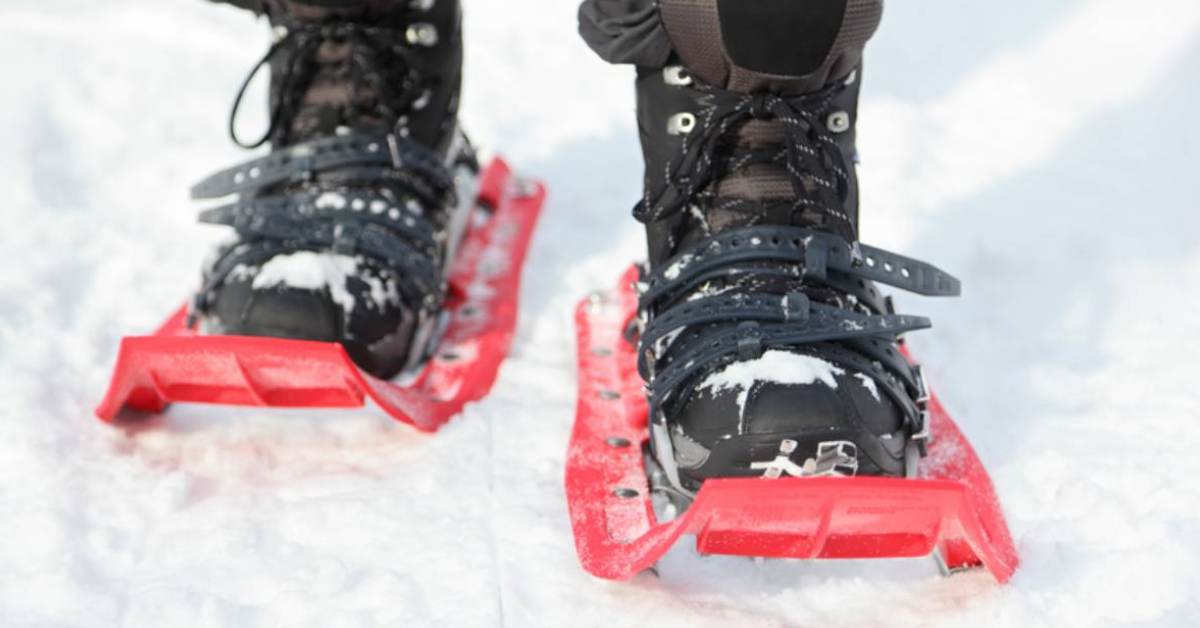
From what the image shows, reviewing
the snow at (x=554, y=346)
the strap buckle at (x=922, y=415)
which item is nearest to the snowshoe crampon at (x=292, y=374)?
the snow at (x=554, y=346)

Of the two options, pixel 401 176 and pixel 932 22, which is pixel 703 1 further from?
pixel 932 22

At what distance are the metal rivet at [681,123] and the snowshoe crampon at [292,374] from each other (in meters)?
0.49

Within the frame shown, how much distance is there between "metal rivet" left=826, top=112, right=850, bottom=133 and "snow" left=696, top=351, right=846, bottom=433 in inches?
12.0

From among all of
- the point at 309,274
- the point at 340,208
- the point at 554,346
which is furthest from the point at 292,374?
the point at 554,346

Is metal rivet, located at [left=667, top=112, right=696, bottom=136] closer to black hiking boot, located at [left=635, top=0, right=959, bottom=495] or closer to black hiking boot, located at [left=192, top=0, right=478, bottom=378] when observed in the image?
black hiking boot, located at [left=635, top=0, right=959, bottom=495]

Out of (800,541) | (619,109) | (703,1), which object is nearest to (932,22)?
(619,109)

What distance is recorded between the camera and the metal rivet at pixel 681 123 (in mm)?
1551

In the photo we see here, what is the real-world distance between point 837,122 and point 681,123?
7.5 inches

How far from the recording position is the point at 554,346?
2.01 m

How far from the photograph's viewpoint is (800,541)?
1.30 metres

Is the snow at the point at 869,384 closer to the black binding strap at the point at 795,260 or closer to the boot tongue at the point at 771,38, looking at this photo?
the black binding strap at the point at 795,260

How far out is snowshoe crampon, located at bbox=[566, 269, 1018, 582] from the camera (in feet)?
4.05

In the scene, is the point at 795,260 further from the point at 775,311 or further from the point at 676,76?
the point at 676,76

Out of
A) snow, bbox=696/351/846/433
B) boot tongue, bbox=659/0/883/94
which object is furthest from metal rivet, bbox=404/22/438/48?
snow, bbox=696/351/846/433
